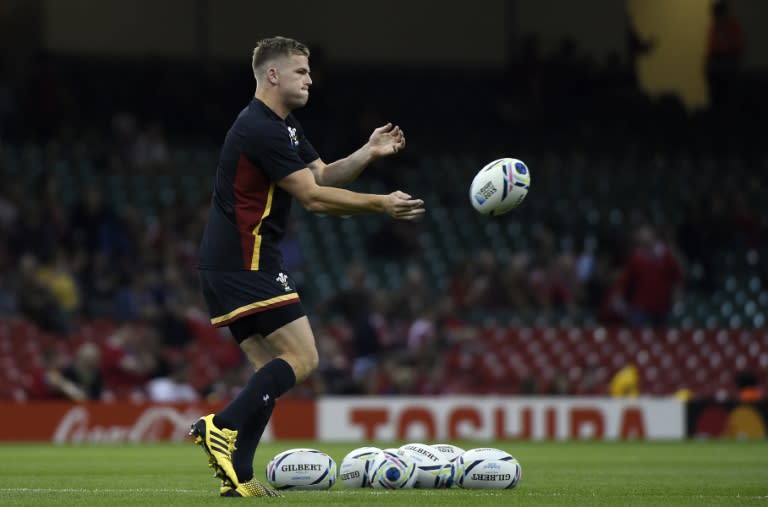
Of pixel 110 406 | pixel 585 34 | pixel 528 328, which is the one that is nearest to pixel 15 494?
pixel 110 406

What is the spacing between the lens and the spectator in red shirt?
65.1ft

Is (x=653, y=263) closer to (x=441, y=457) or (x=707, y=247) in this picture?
(x=707, y=247)

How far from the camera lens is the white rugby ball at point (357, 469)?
7.61 metres

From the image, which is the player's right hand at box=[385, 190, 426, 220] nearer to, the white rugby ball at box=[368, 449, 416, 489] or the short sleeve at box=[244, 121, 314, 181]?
the short sleeve at box=[244, 121, 314, 181]

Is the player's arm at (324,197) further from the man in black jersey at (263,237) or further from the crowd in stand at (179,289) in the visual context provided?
the crowd in stand at (179,289)

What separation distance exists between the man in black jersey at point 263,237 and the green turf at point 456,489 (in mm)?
513

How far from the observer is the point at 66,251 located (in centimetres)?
1878

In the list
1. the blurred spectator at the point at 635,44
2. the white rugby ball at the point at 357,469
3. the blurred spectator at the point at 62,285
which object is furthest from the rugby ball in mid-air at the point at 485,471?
the blurred spectator at the point at 635,44

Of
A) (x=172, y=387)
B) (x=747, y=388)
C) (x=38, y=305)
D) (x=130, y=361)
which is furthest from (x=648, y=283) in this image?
(x=38, y=305)

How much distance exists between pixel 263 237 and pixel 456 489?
1.70m

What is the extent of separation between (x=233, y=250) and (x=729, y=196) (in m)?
17.0

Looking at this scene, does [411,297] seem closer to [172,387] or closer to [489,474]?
[172,387]

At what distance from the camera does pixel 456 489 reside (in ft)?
24.9

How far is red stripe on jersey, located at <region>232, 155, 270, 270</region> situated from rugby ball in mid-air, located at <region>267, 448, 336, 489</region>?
1128mm
